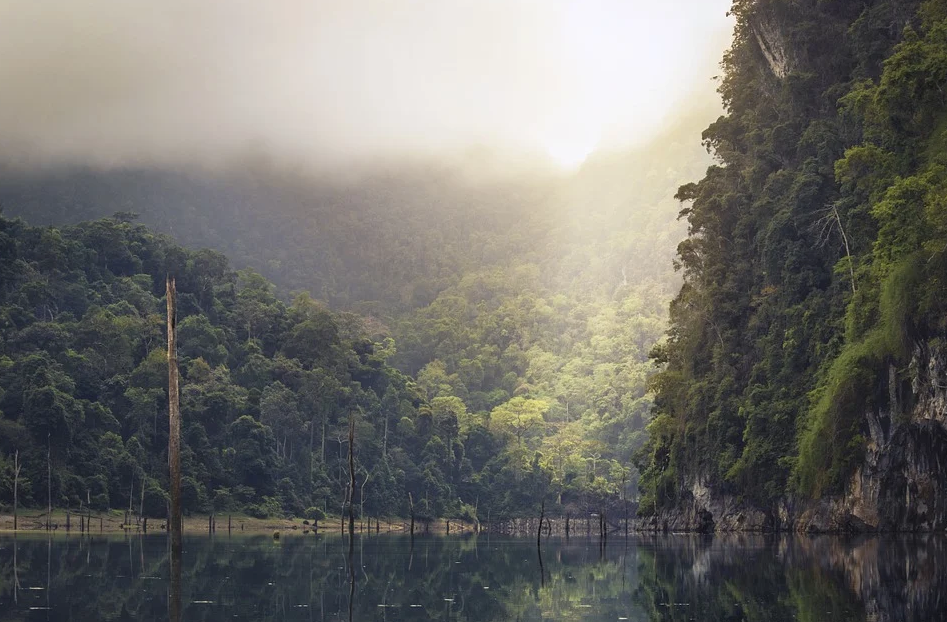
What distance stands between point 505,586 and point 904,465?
26674 mm

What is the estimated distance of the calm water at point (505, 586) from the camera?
25.0m

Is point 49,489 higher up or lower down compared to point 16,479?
lower down

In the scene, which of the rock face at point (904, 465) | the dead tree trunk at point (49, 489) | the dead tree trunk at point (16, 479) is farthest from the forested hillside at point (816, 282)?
the dead tree trunk at point (16, 479)

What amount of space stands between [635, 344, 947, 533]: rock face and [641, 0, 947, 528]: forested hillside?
0.10 meters

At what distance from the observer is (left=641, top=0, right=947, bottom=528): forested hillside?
52.7 m

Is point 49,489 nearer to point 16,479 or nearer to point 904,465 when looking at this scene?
point 16,479

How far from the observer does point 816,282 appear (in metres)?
70.2

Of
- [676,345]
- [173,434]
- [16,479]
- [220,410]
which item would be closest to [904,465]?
[173,434]

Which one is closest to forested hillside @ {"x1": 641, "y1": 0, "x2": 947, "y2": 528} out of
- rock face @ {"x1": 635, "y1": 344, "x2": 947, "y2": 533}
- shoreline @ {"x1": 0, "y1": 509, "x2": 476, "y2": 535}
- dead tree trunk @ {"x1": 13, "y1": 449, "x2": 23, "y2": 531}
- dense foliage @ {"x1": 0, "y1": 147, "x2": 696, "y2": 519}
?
rock face @ {"x1": 635, "y1": 344, "x2": 947, "y2": 533}

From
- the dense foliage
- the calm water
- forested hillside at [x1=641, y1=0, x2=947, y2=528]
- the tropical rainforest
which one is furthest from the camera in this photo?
the dense foliage

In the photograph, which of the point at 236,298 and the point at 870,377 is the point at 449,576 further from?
the point at 236,298

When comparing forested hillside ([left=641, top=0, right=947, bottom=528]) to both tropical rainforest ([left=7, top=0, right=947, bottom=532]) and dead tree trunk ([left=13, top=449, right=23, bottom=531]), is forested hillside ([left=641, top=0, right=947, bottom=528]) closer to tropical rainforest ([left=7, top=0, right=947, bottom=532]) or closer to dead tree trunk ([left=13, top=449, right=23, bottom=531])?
tropical rainforest ([left=7, top=0, right=947, bottom=532])

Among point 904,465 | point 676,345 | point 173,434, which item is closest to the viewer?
point 173,434

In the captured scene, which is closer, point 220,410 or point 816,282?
point 816,282
